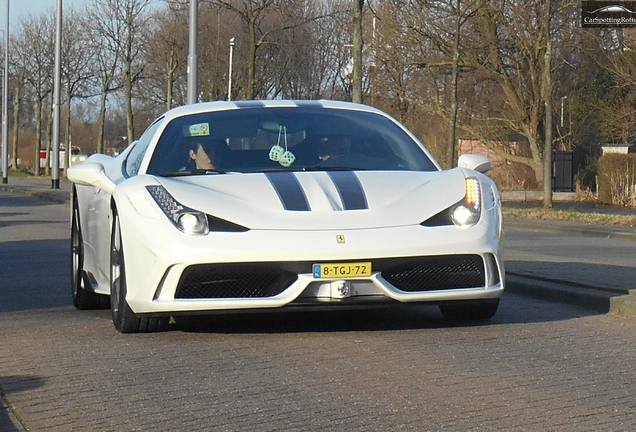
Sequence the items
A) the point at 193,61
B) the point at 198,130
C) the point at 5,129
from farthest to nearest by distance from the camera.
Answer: the point at 5,129 → the point at 193,61 → the point at 198,130

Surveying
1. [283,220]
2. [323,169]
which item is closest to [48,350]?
[283,220]

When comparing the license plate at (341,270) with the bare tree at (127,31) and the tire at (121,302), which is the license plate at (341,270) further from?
the bare tree at (127,31)

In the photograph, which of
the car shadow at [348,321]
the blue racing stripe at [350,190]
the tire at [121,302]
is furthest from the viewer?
the car shadow at [348,321]

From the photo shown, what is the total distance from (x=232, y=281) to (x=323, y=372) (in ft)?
3.10

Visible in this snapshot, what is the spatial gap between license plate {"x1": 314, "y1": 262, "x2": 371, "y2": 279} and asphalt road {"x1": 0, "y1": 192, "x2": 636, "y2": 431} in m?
0.39

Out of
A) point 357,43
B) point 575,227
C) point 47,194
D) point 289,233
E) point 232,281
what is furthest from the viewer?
point 47,194

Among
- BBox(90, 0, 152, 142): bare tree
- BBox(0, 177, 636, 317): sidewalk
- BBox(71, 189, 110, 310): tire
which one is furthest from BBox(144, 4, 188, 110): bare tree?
BBox(71, 189, 110, 310): tire

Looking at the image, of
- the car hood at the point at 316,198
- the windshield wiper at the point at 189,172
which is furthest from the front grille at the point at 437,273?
the windshield wiper at the point at 189,172

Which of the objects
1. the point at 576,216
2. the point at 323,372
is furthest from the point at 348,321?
the point at 576,216

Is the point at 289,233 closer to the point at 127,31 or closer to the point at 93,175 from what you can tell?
the point at 93,175

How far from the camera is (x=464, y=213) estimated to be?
6371mm

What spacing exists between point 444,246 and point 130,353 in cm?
177

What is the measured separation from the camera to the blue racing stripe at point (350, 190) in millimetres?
6188

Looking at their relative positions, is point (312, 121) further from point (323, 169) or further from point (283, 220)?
point (283, 220)
